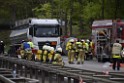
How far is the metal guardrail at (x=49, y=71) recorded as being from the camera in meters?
12.2

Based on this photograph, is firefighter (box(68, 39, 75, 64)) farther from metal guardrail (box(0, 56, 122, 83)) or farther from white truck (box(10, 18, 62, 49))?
metal guardrail (box(0, 56, 122, 83))

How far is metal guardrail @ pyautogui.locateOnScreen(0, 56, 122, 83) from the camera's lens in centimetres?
1216

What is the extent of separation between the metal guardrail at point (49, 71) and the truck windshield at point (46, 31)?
9.74 metres

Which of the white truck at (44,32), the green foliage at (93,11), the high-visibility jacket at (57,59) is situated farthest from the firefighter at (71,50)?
the green foliage at (93,11)

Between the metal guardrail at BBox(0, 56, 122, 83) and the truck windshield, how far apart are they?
31.9 ft

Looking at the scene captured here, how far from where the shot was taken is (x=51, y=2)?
68.4m

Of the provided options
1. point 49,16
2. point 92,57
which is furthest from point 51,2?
point 92,57

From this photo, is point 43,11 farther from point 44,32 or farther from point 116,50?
point 116,50

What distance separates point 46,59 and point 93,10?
25.9 m

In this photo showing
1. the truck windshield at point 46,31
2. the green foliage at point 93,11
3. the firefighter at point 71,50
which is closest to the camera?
the firefighter at point 71,50

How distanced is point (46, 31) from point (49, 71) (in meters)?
20.4

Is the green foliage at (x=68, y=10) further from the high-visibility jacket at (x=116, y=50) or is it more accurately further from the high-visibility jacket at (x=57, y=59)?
the high-visibility jacket at (x=57, y=59)

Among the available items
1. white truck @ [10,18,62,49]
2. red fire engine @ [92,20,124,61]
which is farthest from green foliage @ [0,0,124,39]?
white truck @ [10,18,62,49]

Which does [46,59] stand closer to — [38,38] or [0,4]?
[38,38]
